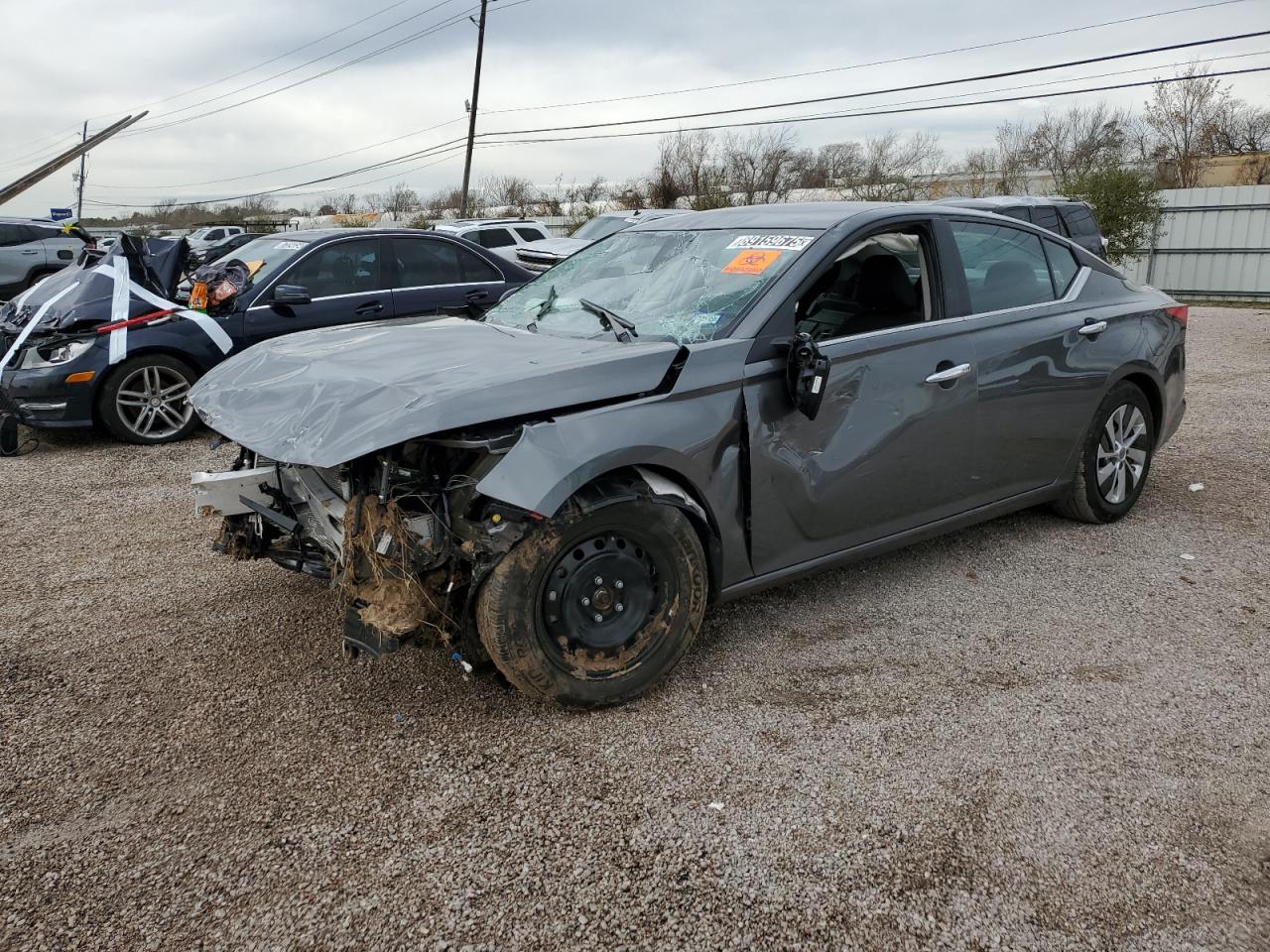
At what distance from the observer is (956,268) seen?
13.7ft

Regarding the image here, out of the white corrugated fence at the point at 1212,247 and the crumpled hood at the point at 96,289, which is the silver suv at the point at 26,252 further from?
the white corrugated fence at the point at 1212,247

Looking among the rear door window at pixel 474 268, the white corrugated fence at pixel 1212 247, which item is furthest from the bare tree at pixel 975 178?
the rear door window at pixel 474 268

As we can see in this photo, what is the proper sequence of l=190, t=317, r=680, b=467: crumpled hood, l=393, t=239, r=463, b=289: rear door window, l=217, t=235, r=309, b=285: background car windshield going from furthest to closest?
l=393, t=239, r=463, b=289: rear door window → l=217, t=235, r=309, b=285: background car windshield → l=190, t=317, r=680, b=467: crumpled hood

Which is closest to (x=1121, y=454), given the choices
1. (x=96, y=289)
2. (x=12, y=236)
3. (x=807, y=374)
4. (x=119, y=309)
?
(x=807, y=374)

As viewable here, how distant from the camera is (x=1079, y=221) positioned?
11.6m

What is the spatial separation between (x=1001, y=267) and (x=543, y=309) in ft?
6.91

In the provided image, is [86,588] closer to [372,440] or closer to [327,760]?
[327,760]

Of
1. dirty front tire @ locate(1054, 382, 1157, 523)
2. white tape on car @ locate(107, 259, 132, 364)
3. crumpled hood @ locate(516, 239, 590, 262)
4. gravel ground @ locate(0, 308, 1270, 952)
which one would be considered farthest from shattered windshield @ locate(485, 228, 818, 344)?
crumpled hood @ locate(516, 239, 590, 262)

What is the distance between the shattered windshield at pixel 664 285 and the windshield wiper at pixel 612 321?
2cm

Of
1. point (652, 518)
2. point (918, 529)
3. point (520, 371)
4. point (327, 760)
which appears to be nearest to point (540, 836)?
point (327, 760)

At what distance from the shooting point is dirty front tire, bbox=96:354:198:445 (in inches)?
283

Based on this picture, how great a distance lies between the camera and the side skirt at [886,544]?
3592 mm

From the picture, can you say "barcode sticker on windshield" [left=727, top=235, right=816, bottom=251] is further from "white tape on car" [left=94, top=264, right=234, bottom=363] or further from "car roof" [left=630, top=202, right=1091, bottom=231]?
"white tape on car" [left=94, top=264, right=234, bottom=363]

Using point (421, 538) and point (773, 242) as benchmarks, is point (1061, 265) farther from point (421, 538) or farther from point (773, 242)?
point (421, 538)
